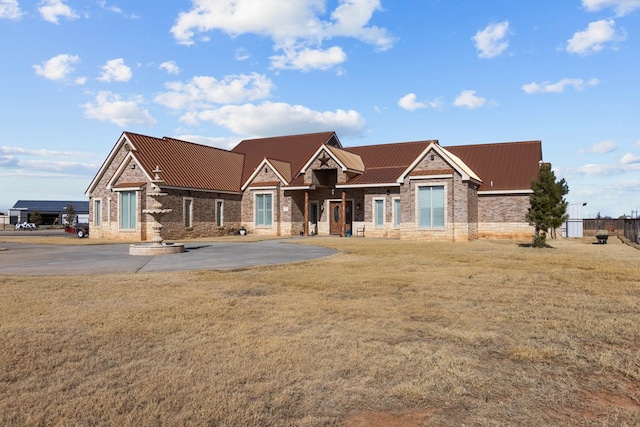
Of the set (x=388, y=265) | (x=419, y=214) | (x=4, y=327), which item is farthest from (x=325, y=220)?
(x=4, y=327)

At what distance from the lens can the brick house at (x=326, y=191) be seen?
1169 inches

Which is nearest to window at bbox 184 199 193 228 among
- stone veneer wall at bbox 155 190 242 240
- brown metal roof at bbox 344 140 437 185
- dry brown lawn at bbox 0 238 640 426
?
stone veneer wall at bbox 155 190 242 240

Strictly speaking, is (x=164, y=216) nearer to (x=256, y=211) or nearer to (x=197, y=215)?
(x=197, y=215)

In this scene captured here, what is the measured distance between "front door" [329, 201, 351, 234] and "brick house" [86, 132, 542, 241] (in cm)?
8

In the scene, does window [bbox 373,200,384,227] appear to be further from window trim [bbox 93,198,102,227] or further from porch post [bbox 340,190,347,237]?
window trim [bbox 93,198,102,227]

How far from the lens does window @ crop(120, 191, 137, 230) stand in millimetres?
32094

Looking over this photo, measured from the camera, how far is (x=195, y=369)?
17.2 feet

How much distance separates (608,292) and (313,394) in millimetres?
8563

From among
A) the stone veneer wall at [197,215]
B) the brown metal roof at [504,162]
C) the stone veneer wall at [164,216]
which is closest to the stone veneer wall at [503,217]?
the brown metal roof at [504,162]

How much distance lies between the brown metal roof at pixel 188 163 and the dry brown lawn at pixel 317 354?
22.2 metres

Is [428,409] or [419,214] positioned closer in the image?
[428,409]

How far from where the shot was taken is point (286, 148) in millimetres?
42125

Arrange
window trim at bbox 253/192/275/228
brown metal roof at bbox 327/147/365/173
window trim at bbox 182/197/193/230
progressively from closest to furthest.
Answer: window trim at bbox 182/197/193/230, brown metal roof at bbox 327/147/365/173, window trim at bbox 253/192/275/228

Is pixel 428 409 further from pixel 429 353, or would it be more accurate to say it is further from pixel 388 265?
pixel 388 265
